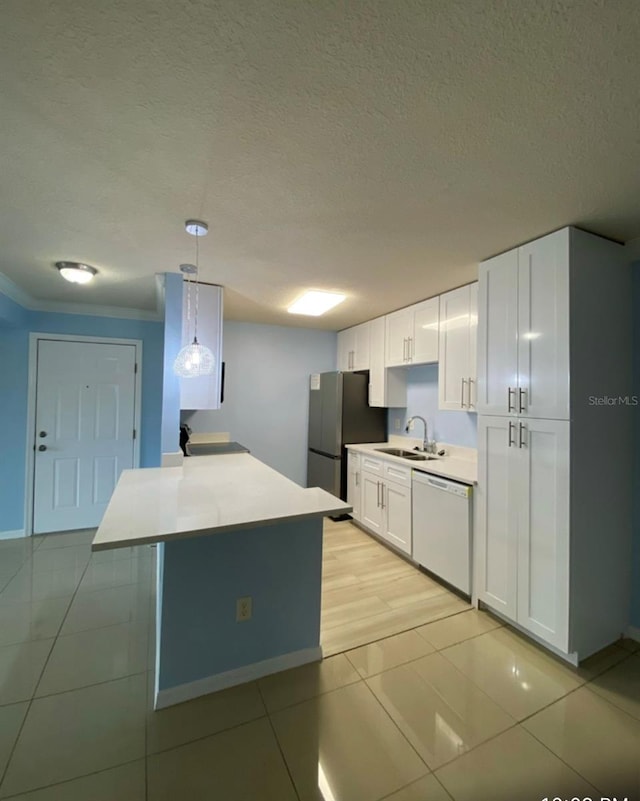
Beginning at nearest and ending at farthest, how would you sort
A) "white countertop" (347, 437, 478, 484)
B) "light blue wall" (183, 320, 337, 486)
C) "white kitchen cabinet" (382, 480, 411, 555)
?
"white countertop" (347, 437, 478, 484)
"white kitchen cabinet" (382, 480, 411, 555)
"light blue wall" (183, 320, 337, 486)

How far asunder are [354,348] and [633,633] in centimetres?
352

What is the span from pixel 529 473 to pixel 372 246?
1683 millimetres

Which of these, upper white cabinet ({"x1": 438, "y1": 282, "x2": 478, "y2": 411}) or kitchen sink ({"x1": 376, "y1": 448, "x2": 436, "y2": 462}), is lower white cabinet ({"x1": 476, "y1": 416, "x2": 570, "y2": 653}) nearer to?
upper white cabinet ({"x1": 438, "y1": 282, "x2": 478, "y2": 411})

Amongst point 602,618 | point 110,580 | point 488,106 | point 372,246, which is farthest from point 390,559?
point 488,106

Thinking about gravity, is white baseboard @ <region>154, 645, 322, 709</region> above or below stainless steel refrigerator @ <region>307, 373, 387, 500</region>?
below

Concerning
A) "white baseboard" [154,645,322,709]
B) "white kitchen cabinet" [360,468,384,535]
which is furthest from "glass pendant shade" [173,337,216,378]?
"white kitchen cabinet" [360,468,384,535]

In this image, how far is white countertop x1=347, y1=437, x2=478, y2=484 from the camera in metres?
2.66

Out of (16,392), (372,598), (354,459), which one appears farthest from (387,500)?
(16,392)

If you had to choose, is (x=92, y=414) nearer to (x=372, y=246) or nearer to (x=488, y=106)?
(x=372, y=246)

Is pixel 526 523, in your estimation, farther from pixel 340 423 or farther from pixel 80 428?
pixel 80 428

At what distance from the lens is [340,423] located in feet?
13.6

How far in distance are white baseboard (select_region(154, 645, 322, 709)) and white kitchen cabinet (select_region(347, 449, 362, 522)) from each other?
2.03 meters

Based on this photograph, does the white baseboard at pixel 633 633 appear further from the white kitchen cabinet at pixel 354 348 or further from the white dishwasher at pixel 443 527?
the white kitchen cabinet at pixel 354 348

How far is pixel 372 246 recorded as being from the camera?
2193 millimetres
